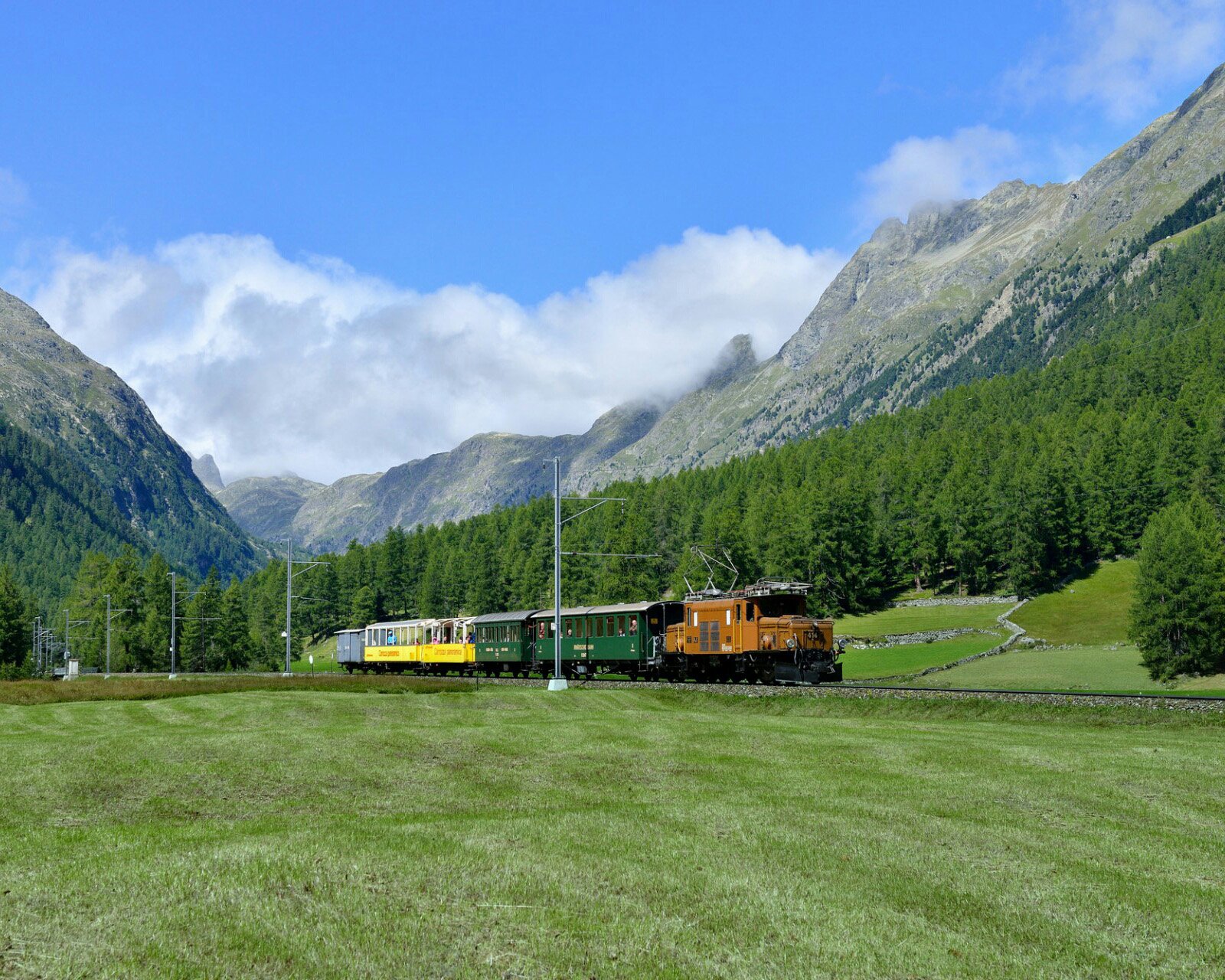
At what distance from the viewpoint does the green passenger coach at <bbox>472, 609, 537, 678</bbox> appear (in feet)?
229

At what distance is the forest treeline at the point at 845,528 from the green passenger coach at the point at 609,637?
44104mm

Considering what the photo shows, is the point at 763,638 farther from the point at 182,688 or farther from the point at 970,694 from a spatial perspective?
the point at 182,688

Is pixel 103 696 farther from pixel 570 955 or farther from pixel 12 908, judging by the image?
pixel 570 955

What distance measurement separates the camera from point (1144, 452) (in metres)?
127

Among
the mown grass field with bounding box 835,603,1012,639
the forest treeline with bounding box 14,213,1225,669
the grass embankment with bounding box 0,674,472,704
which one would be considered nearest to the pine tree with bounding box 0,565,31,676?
the forest treeline with bounding box 14,213,1225,669

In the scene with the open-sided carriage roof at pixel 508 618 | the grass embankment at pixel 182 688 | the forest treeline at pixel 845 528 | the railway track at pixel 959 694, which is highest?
the forest treeline at pixel 845 528

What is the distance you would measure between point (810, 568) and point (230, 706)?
92.8 metres

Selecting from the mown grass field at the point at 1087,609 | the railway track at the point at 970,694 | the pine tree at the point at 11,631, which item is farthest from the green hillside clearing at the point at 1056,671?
the pine tree at the point at 11,631

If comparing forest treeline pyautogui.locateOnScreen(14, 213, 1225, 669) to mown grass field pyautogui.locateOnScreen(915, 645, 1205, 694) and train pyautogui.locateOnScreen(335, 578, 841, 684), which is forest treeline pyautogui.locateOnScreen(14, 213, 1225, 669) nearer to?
mown grass field pyautogui.locateOnScreen(915, 645, 1205, 694)

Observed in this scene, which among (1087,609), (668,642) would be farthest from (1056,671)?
(1087,609)

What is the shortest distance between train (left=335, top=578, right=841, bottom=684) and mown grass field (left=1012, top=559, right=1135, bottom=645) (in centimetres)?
5245

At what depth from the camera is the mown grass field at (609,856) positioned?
29.0ft

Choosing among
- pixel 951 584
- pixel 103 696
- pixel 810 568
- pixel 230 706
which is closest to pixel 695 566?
pixel 810 568

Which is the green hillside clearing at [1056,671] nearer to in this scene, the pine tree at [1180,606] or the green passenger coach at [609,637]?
the pine tree at [1180,606]
